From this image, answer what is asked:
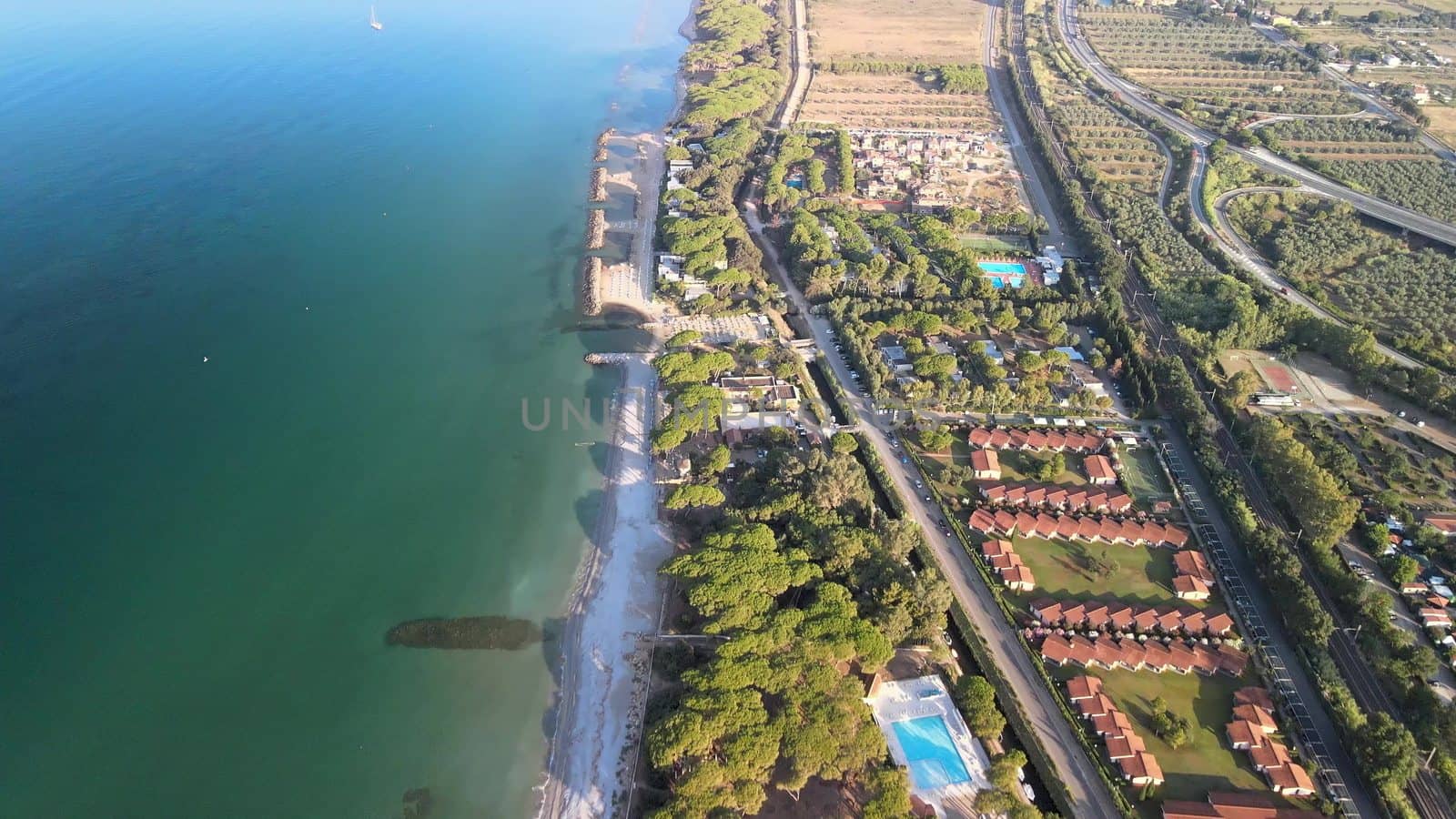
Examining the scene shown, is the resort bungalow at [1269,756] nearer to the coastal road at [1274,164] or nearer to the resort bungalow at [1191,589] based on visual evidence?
the resort bungalow at [1191,589]

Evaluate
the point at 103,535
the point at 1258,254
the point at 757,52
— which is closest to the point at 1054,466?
the point at 1258,254

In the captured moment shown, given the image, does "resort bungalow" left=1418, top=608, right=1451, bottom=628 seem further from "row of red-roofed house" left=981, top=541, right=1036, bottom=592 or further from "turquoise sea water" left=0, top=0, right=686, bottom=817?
"turquoise sea water" left=0, top=0, right=686, bottom=817

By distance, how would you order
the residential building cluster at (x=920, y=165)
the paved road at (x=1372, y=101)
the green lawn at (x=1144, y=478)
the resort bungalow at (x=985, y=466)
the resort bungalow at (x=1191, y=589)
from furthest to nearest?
the paved road at (x=1372, y=101) → the residential building cluster at (x=920, y=165) → the resort bungalow at (x=985, y=466) → the green lawn at (x=1144, y=478) → the resort bungalow at (x=1191, y=589)

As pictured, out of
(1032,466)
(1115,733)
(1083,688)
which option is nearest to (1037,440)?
(1032,466)

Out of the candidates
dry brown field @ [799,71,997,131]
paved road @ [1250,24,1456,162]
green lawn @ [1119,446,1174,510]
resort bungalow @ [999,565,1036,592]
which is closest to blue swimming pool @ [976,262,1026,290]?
green lawn @ [1119,446,1174,510]

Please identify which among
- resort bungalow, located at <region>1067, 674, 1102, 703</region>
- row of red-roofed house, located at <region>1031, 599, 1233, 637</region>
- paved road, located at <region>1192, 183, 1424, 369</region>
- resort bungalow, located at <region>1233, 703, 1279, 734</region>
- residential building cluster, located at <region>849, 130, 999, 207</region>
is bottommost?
resort bungalow, located at <region>1233, 703, 1279, 734</region>

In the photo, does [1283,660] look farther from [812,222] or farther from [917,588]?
[812,222]

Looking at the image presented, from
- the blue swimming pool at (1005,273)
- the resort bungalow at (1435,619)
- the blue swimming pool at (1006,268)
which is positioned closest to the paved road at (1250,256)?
the blue swimming pool at (1006,268)

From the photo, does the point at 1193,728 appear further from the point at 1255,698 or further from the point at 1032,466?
the point at 1032,466
